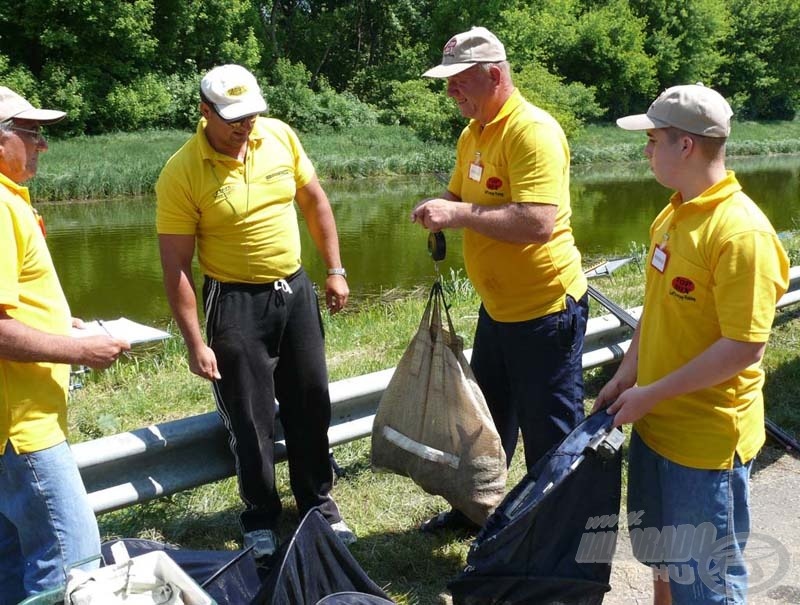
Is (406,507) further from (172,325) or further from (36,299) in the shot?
(172,325)

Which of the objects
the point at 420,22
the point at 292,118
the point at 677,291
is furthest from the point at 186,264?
the point at 420,22

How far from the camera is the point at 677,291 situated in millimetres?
2393

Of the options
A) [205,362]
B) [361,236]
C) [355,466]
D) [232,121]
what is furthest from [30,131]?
[361,236]

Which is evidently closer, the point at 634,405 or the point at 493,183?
the point at 634,405

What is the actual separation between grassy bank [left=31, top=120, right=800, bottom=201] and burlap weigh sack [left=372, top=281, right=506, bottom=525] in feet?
46.7

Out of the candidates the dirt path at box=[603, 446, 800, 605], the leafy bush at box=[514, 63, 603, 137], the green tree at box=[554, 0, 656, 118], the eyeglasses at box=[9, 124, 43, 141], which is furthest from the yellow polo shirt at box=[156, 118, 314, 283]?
the green tree at box=[554, 0, 656, 118]

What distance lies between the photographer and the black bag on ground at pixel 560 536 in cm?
257

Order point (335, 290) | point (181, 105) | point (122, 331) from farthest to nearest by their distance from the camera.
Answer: point (181, 105) < point (335, 290) < point (122, 331)

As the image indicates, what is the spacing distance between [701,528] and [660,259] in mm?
794

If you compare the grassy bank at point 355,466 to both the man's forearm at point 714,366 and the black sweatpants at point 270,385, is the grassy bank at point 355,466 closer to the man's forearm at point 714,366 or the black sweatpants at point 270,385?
the black sweatpants at point 270,385

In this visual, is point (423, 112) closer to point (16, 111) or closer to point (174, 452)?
point (174, 452)

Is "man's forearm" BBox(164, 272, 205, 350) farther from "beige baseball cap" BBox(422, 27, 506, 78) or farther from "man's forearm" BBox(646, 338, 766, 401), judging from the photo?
"man's forearm" BBox(646, 338, 766, 401)

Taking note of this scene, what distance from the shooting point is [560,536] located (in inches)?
103

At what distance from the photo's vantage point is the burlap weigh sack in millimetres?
3191
